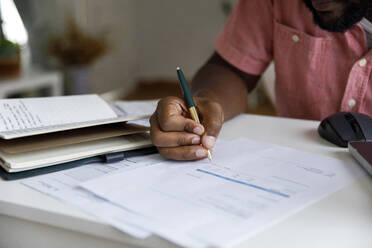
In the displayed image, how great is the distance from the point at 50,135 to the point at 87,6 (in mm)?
3337

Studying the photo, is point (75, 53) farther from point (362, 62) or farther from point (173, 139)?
point (173, 139)

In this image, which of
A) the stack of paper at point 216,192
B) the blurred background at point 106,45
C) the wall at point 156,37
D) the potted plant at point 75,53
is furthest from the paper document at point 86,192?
the wall at point 156,37

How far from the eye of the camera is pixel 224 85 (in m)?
0.98

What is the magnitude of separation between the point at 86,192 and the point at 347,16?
0.65 meters

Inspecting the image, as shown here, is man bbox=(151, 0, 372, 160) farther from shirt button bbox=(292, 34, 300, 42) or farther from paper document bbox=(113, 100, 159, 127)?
paper document bbox=(113, 100, 159, 127)

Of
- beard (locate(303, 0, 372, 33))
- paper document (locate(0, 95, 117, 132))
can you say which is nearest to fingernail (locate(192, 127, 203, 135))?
paper document (locate(0, 95, 117, 132))

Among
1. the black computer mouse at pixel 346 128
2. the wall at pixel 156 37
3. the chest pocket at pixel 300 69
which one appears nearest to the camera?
the black computer mouse at pixel 346 128

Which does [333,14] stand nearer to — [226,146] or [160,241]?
[226,146]

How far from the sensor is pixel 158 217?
0.42 metres

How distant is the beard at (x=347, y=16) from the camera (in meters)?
0.86

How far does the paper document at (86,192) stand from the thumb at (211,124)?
3.0 inches

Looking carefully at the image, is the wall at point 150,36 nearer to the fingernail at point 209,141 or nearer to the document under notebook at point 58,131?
the document under notebook at point 58,131

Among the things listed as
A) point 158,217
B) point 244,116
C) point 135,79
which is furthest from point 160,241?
point 135,79

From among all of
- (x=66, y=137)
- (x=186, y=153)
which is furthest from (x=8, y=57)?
(x=186, y=153)
